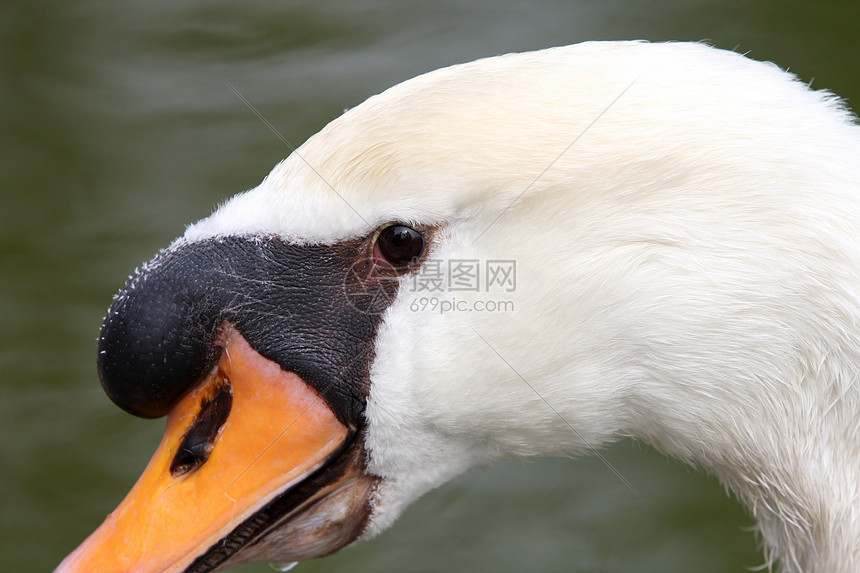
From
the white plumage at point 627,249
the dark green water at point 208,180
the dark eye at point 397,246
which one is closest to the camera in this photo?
the white plumage at point 627,249

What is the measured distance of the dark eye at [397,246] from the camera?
190 centimetres

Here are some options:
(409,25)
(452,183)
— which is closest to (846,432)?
(452,183)

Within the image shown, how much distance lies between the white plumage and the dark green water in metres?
1.84

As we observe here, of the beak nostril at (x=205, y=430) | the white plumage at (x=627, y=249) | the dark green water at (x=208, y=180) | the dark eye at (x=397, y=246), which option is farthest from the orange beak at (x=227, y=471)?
the dark green water at (x=208, y=180)

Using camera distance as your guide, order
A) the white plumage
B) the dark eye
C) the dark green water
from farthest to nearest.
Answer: the dark green water, the dark eye, the white plumage

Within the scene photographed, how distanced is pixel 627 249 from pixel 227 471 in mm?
831

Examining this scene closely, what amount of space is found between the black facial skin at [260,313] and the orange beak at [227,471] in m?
0.03

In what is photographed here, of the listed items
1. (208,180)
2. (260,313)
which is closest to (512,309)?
(260,313)

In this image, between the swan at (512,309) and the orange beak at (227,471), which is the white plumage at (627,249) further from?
the orange beak at (227,471)

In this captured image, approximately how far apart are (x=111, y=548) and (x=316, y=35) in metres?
3.76

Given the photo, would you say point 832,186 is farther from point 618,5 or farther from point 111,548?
point 618,5

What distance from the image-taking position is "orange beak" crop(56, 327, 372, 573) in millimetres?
1933

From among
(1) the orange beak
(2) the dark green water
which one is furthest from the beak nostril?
(2) the dark green water

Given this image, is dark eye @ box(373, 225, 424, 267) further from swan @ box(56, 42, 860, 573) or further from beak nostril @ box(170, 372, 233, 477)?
beak nostril @ box(170, 372, 233, 477)
